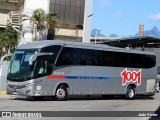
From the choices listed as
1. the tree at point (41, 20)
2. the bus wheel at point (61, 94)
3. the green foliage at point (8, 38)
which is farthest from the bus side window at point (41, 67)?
the green foliage at point (8, 38)

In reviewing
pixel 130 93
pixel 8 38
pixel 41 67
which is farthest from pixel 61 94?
pixel 8 38

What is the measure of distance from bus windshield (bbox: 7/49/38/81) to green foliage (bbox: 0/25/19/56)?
20364 mm

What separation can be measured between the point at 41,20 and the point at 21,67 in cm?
1806

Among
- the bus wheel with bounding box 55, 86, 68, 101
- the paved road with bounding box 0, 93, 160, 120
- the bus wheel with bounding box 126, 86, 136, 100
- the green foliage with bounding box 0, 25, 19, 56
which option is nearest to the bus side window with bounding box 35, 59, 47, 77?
the bus wheel with bounding box 55, 86, 68, 101

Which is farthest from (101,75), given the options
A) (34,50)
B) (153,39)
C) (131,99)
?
(153,39)

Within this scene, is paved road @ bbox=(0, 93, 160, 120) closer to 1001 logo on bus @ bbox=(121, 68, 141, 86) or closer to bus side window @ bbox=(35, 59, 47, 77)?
bus side window @ bbox=(35, 59, 47, 77)

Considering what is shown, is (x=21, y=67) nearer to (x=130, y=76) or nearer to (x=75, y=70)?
(x=75, y=70)

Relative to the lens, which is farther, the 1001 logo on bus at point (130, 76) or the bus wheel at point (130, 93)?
the bus wheel at point (130, 93)

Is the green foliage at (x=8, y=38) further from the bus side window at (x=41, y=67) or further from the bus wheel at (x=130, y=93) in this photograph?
the bus side window at (x=41, y=67)

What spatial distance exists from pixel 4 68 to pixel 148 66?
10902mm

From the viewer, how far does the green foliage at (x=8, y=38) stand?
44031 millimetres

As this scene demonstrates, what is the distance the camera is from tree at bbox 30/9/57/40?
40188 mm

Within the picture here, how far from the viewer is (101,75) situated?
87.1 feet

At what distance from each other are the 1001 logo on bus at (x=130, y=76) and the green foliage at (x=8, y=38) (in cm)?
1873
